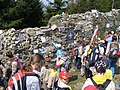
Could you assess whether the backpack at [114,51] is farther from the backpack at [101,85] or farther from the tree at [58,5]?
the tree at [58,5]

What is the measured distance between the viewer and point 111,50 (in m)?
11.3

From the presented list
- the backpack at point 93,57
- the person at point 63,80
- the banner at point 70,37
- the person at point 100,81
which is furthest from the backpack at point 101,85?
the banner at point 70,37

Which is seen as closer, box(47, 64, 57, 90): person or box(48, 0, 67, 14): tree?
box(47, 64, 57, 90): person

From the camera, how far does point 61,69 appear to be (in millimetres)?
9977

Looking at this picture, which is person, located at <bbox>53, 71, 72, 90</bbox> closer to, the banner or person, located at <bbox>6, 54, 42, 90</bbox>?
person, located at <bbox>6, 54, 42, 90</bbox>

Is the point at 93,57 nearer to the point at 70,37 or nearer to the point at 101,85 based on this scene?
the point at 70,37

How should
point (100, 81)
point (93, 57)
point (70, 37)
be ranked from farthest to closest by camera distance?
point (70, 37), point (93, 57), point (100, 81)

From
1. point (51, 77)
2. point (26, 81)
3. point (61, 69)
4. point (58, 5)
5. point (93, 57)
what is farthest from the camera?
point (58, 5)

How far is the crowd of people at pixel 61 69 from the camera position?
5.51 meters

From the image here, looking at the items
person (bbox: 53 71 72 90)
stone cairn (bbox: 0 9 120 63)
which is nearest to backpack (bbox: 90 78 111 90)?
person (bbox: 53 71 72 90)

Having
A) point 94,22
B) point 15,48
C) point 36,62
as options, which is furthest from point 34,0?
point 36,62

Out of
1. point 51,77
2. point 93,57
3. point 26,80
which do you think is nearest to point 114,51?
point 93,57

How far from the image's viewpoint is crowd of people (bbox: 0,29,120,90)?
5.51 metres

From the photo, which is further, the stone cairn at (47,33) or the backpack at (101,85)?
the stone cairn at (47,33)
